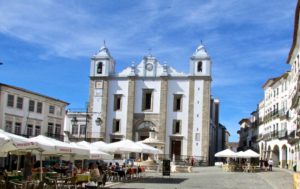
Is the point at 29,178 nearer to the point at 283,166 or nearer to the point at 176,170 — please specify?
the point at 176,170

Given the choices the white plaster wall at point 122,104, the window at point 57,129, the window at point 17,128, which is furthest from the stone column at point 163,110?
the window at point 17,128

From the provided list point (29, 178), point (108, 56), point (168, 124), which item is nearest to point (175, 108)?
point (168, 124)

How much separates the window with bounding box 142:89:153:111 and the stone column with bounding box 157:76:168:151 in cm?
158

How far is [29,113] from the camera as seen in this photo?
4319 centimetres

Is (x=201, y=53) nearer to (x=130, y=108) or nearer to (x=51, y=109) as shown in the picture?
(x=130, y=108)

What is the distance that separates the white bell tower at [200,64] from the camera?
60.6m

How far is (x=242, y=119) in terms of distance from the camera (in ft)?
344

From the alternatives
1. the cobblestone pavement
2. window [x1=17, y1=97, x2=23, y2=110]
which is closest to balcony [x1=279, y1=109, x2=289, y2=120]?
the cobblestone pavement

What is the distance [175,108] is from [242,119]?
1863 inches

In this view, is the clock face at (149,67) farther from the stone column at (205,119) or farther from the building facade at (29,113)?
the building facade at (29,113)

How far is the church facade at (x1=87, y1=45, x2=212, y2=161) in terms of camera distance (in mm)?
59656

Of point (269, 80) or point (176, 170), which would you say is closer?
point (176, 170)

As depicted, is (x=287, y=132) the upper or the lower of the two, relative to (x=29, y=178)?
upper

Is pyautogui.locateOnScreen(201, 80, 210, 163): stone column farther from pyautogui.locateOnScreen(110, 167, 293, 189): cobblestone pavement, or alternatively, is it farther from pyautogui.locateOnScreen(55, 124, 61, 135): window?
pyautogui.locateOnScreen(110, 167, 293, 189): cobblestone pavement
